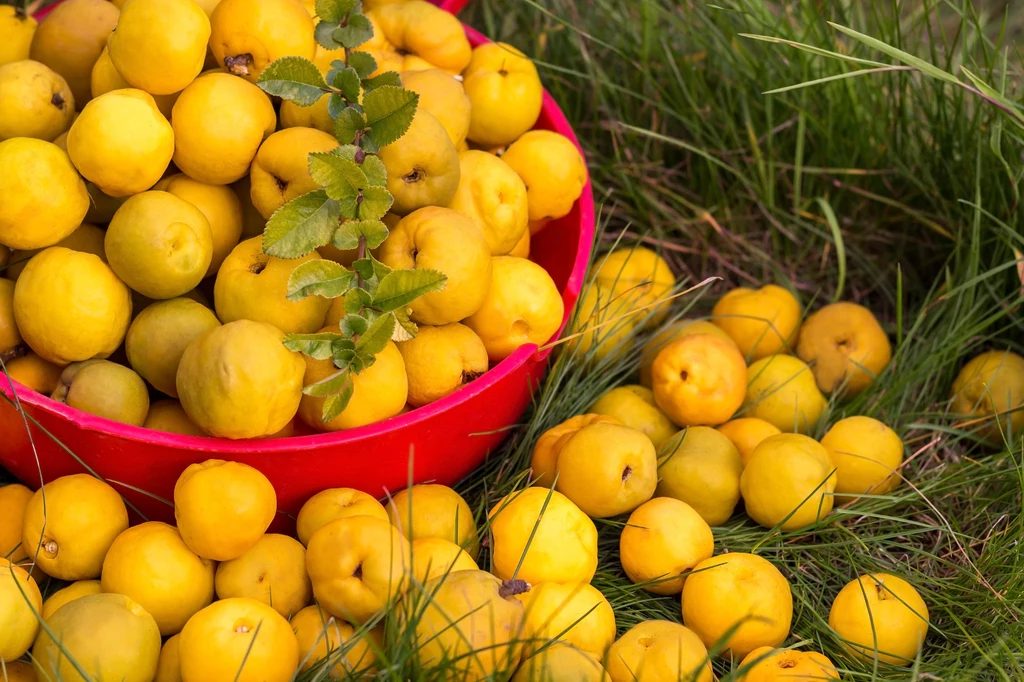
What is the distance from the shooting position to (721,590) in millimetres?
2166

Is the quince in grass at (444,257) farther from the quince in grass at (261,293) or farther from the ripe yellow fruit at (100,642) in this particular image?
the ripe yellow fruit at (100,642)

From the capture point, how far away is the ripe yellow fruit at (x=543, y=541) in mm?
2164

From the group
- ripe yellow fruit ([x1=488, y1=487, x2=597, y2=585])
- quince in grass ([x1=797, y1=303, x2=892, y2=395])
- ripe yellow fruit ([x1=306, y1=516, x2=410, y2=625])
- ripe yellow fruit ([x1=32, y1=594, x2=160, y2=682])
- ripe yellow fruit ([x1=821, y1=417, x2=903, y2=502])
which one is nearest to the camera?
ripe yellow fruit ([x1=32, y1=594, x2=160, y2=682])

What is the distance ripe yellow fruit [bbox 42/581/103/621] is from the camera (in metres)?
2.02

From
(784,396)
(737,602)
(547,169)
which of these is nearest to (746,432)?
(784,396)

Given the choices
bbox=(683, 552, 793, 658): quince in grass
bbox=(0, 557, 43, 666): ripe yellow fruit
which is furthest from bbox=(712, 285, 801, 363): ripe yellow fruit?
bbox=(0, 557, 43, 666): ripe yellow fruit

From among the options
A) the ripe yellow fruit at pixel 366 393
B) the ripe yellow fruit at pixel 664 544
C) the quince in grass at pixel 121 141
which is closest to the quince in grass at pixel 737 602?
the ripe yellow fruit at pixel 664 544

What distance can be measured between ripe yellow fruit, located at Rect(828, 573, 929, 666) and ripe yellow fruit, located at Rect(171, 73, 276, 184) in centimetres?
163

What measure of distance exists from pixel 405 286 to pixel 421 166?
1.17 ft

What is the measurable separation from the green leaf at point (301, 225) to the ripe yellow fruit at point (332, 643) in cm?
72

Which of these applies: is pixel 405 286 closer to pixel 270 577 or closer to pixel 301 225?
pixel 301 225

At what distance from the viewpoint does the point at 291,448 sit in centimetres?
206

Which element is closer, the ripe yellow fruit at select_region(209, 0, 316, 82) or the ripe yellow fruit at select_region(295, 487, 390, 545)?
the ripe yellow fruit at select_region(295, 487, 390, 545)

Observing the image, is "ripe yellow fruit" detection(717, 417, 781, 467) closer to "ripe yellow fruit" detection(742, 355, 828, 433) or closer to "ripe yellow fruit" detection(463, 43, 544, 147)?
"ripe yellow fruit" detection(742, 355, 828, 433)
